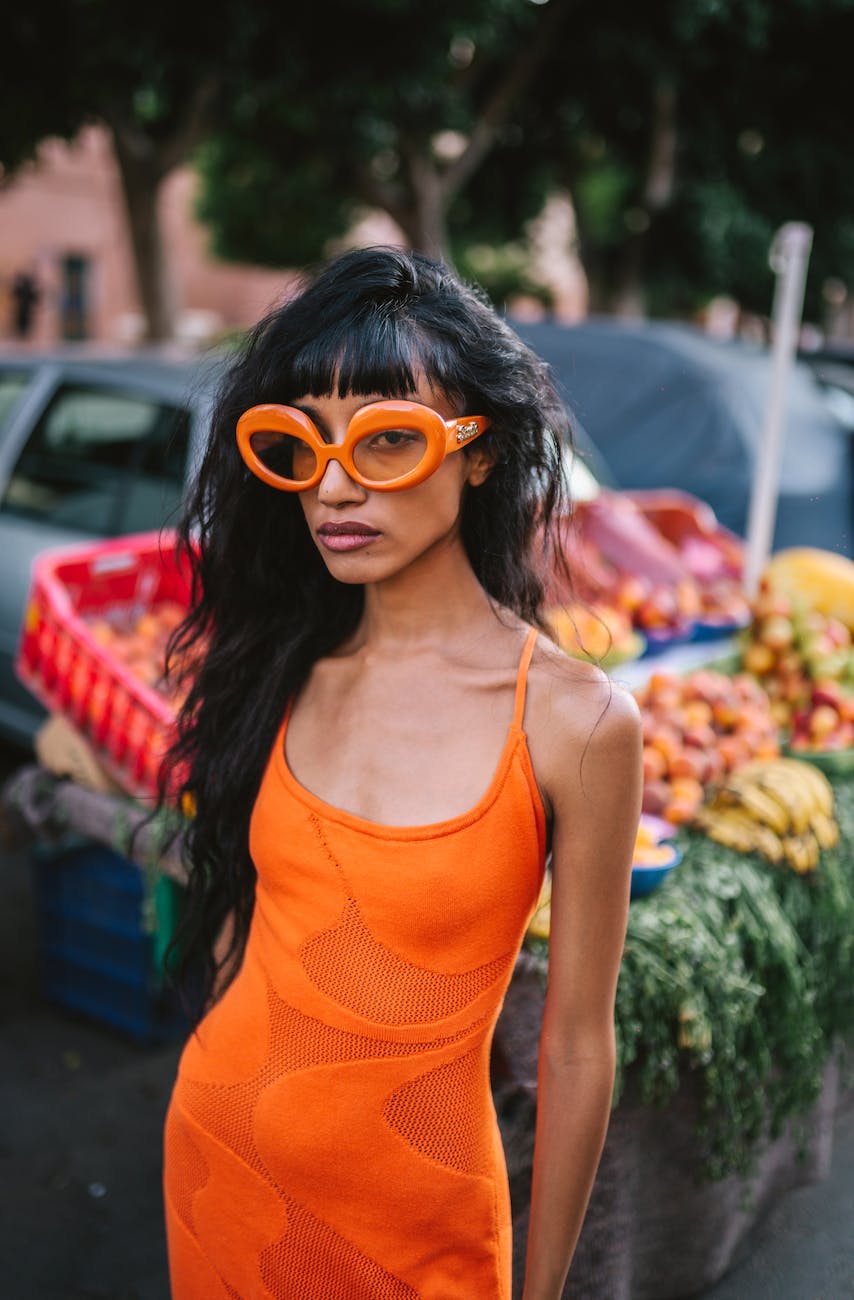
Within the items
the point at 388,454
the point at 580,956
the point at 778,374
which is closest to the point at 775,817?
the point at 580,956

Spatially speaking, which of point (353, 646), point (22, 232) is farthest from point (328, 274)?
point (22, 232)

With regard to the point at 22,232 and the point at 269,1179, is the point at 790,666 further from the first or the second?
the point at 22,232

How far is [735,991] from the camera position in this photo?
231 centimetres

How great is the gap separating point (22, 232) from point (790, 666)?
23.4m

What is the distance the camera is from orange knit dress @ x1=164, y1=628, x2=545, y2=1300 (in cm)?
129

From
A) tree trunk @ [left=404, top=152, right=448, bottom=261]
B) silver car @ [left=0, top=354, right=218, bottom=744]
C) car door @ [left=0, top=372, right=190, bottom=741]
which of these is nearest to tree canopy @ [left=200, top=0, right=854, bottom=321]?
tree trunk @ [left=404, top=152, right=448, bottom=261]

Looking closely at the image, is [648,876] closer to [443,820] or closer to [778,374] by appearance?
[443,820]

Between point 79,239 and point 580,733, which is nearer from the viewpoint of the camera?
point 580,733

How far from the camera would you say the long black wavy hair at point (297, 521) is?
1323mm

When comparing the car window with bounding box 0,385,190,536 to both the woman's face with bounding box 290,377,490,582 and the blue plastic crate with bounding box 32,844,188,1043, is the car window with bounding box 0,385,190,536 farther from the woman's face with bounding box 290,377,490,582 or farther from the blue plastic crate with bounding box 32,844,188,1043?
the woman's face with bounding box 290,377,490,582

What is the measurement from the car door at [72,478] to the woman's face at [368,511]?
3149 mm

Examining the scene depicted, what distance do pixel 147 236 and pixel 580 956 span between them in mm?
9391

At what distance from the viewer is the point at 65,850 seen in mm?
3387

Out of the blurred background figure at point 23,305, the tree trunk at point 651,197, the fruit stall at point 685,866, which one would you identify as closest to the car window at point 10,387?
the fruit stall at point 685,866
